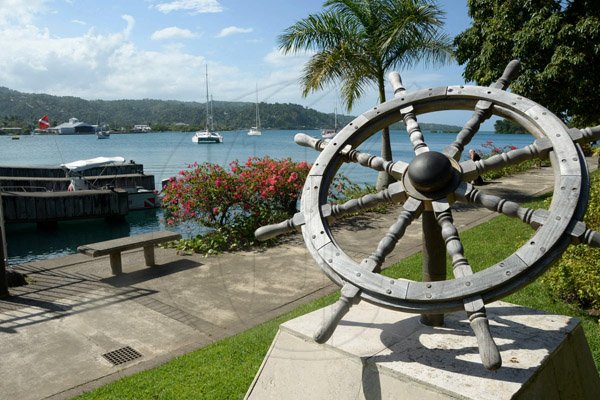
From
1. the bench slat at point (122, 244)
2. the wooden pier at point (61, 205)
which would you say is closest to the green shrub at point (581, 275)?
the bench slat at point (122, 244)

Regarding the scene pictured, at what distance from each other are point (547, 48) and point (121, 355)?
357 inches

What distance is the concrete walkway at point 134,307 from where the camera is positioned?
4246 millimetres

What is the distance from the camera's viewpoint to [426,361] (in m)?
2.66

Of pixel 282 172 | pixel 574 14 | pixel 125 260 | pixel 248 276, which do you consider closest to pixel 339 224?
pixel 282 172

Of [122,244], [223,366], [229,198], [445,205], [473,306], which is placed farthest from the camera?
[229,198]

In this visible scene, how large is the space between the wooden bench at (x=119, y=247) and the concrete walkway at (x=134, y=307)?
0.19 metres

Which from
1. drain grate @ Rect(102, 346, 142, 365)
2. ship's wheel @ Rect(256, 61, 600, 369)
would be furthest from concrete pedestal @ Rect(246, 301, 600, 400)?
drain grate @ Rect(102, 346, 142, 365)

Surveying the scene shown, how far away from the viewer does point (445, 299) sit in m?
2.14

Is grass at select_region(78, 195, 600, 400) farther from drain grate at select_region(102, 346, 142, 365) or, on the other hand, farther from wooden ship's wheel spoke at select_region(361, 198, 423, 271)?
wooden ship's wheel spoke at select_region(361, 198, 423, 271)

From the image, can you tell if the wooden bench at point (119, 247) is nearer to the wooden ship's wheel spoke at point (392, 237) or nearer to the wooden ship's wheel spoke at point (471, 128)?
the wooden ship's wheel spoke at point (392, 237)

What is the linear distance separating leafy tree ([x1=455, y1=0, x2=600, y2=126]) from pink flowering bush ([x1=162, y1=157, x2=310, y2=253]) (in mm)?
4867

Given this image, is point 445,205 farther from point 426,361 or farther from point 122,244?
point 122,244

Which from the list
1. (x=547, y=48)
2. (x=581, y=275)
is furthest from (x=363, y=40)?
(x=581, y=275)

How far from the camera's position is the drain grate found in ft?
14.2
